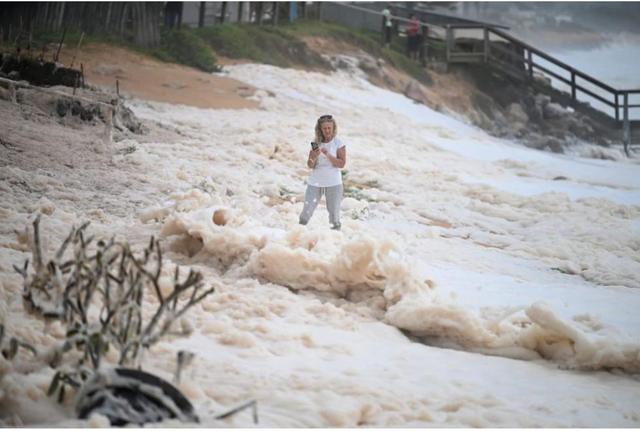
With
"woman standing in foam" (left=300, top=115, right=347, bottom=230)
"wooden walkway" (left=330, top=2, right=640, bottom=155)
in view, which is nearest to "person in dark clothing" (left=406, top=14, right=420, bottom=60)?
"wooden walkway" (left=330, top=2, right=640, bottom=155)

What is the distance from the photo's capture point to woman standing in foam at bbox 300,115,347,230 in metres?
3.82

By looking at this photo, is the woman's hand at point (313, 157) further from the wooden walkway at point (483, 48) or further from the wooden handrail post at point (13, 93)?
the wooden walkway at point (483, 48)

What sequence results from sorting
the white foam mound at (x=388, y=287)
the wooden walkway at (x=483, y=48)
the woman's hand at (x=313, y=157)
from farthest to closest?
the wooden walkway at (x=483, y=48) → the woman's hand at (x=313, y=157) → the white foam mound at (x=388, y=287)

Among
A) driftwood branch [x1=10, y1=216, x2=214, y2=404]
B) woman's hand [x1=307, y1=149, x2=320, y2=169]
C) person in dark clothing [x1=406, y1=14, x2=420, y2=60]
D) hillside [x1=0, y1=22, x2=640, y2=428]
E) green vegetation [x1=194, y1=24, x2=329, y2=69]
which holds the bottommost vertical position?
hillside [x1=0, y1=22, x2=640, y2=428]

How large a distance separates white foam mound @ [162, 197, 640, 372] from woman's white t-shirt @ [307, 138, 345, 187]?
0.38 meters

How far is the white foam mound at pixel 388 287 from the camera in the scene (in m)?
2.87

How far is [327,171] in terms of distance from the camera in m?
3.88

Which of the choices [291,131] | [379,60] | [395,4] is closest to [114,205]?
[291,131]

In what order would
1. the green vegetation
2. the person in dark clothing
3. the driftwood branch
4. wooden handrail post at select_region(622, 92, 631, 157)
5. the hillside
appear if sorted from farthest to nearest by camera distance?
the person in dark clothing
the green vegetation
wooden handrail post at select_region(622, 92, 631, 157)
the hillside
the driftwood branch

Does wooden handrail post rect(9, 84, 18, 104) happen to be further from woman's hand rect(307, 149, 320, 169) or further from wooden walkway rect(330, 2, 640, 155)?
wooden walkway rect(330, 2, 640, 155)

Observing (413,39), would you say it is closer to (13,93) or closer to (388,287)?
(13,93)

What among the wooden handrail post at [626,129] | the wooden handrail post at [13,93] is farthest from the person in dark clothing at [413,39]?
the wooden handrail post at [13,93]

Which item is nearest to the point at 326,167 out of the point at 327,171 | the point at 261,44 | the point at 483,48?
the point at 327,171

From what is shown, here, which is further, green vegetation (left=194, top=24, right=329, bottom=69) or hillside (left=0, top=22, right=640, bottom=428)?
green vegetation (left=194, top=24, right=329, bottom=69)
